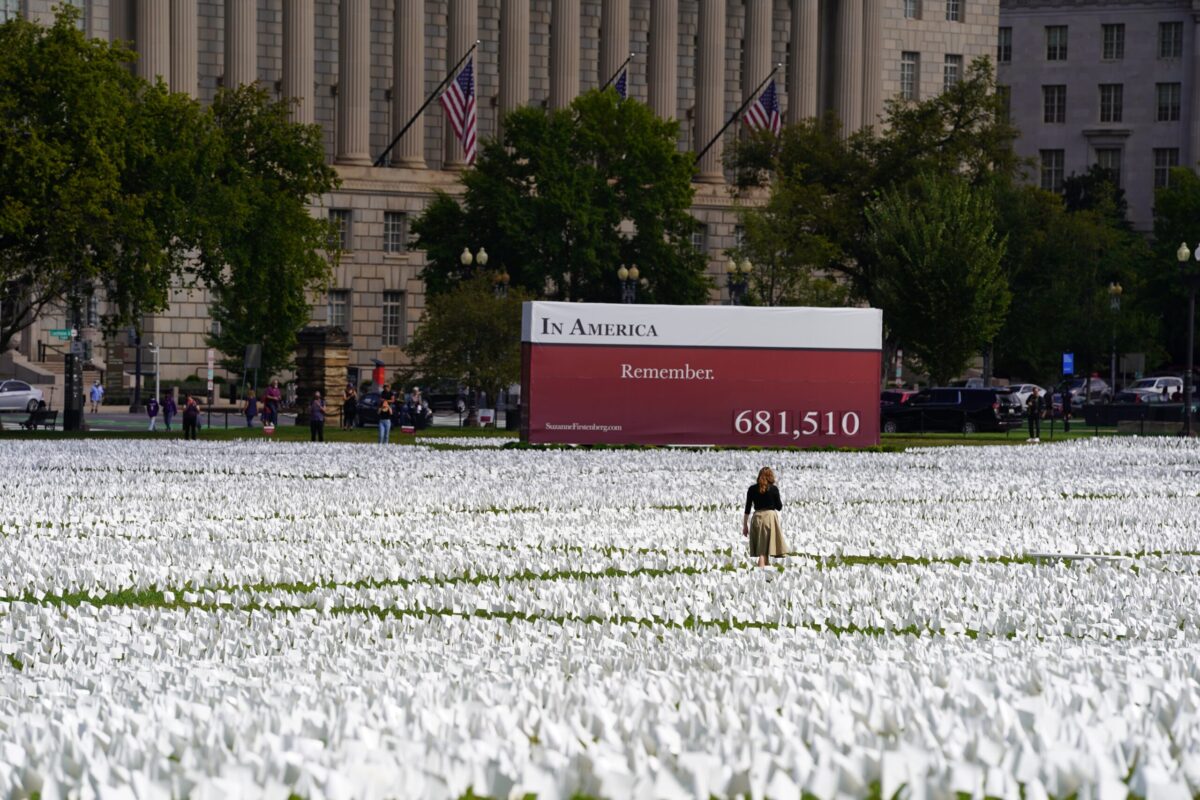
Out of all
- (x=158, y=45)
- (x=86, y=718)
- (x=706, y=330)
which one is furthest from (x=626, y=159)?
(x=86, y=718)

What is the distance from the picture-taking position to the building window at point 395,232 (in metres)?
106

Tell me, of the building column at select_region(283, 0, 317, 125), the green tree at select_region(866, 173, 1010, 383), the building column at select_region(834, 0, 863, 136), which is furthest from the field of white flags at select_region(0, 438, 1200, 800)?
the building column at select_region(834, 0, 863, 136)

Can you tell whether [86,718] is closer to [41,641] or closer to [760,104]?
[41,641]

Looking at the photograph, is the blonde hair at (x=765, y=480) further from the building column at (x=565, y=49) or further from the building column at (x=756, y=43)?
the building column at (x=756, y=43)

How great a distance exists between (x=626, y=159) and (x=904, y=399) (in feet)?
76.3

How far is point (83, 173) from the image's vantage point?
57.5 metres

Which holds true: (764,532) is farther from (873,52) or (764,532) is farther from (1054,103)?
(1054,103)

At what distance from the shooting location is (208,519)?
2619 cm

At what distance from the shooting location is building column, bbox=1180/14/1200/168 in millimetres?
138375

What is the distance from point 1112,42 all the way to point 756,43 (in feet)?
131

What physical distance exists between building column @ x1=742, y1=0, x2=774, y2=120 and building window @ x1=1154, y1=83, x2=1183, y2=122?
132 feet

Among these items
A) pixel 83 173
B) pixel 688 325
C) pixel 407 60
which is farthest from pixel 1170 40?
pixel 83 173

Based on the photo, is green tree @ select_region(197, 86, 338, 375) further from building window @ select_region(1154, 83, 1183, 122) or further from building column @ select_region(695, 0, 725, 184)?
building window @ select_region(1154, 83, 1183, 122)

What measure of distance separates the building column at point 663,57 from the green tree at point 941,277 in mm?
31196
